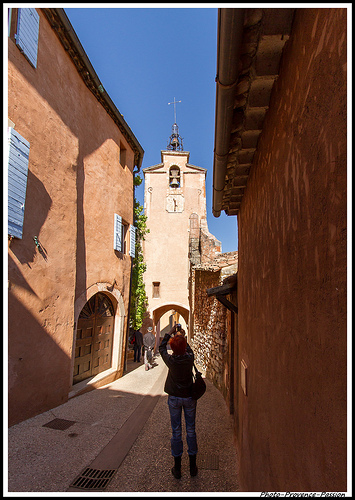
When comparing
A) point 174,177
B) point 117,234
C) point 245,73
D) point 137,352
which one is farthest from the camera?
point 174,177

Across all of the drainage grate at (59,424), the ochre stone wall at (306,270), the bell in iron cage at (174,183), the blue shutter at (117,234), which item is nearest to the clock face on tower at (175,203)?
the bell in iron cage at (174,183)

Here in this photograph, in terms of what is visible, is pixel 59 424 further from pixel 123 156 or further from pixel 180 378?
pixel 123 156

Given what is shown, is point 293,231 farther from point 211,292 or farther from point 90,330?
point 90,330

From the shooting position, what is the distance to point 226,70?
2.03 m

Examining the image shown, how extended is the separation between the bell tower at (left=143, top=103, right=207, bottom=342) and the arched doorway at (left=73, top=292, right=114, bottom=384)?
334 inches

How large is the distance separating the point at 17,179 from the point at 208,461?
16.6 ft

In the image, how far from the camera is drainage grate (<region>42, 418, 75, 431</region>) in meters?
4.73

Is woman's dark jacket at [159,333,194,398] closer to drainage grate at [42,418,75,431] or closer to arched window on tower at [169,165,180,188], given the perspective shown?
drainage grate at [42,418,75,431]

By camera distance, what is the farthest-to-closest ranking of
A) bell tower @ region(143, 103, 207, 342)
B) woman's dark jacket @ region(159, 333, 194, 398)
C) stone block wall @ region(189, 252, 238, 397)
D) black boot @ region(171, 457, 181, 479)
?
bell tower @ region(143, 103, 207, 342), stone block wall @ region(189, 252, 238, 397), woman's dark jacket @ region(159, 333, 194, 398), black boot @ region(171, 457, 181, 479)

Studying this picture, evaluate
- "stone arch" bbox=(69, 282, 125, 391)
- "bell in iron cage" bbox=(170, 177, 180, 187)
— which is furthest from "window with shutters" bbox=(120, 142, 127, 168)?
"bell in iron cage" bbox=(170, 177, 180, 187)

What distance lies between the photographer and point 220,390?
7074mm

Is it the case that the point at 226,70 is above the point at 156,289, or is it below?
above

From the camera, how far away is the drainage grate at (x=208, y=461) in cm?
358

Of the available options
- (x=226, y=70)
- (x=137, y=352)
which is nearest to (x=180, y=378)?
(x=226, y=70)
